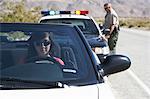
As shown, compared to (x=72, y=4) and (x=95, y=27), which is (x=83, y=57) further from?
(x=72, y=4)

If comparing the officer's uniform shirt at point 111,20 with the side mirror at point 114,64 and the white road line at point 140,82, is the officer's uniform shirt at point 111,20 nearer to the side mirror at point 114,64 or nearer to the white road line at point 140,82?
the white road line at point 140,82

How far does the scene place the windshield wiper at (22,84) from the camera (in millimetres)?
3996

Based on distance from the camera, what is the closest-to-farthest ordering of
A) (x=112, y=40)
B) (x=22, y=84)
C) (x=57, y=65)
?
(x=22, y=84) < (x=57, y=65) < (x=112, y=40)

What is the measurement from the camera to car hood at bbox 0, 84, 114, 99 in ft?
12.4

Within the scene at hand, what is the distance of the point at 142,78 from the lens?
11.2 meters

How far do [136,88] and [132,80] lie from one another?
4.07 feet

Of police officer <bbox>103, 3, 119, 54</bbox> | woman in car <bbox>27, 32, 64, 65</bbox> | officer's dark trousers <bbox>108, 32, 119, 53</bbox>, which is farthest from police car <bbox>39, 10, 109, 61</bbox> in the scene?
woman in car <bbox>27, 32, 64, 65</bbox>

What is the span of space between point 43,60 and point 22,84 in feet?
2.36

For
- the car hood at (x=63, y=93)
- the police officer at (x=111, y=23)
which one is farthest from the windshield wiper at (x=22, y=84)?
the police officer at (x=111, y=23)

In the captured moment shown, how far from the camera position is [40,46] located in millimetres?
5027

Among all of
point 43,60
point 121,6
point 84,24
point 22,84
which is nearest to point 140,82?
point 84,24

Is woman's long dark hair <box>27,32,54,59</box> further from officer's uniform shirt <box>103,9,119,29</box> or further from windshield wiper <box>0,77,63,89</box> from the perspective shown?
officer's uniform shirt <box>103,9,119,29</box>

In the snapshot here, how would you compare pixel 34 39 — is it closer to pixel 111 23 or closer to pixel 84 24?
pixel 84 24

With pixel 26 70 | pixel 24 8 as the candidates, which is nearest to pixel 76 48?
pixel 26 70
